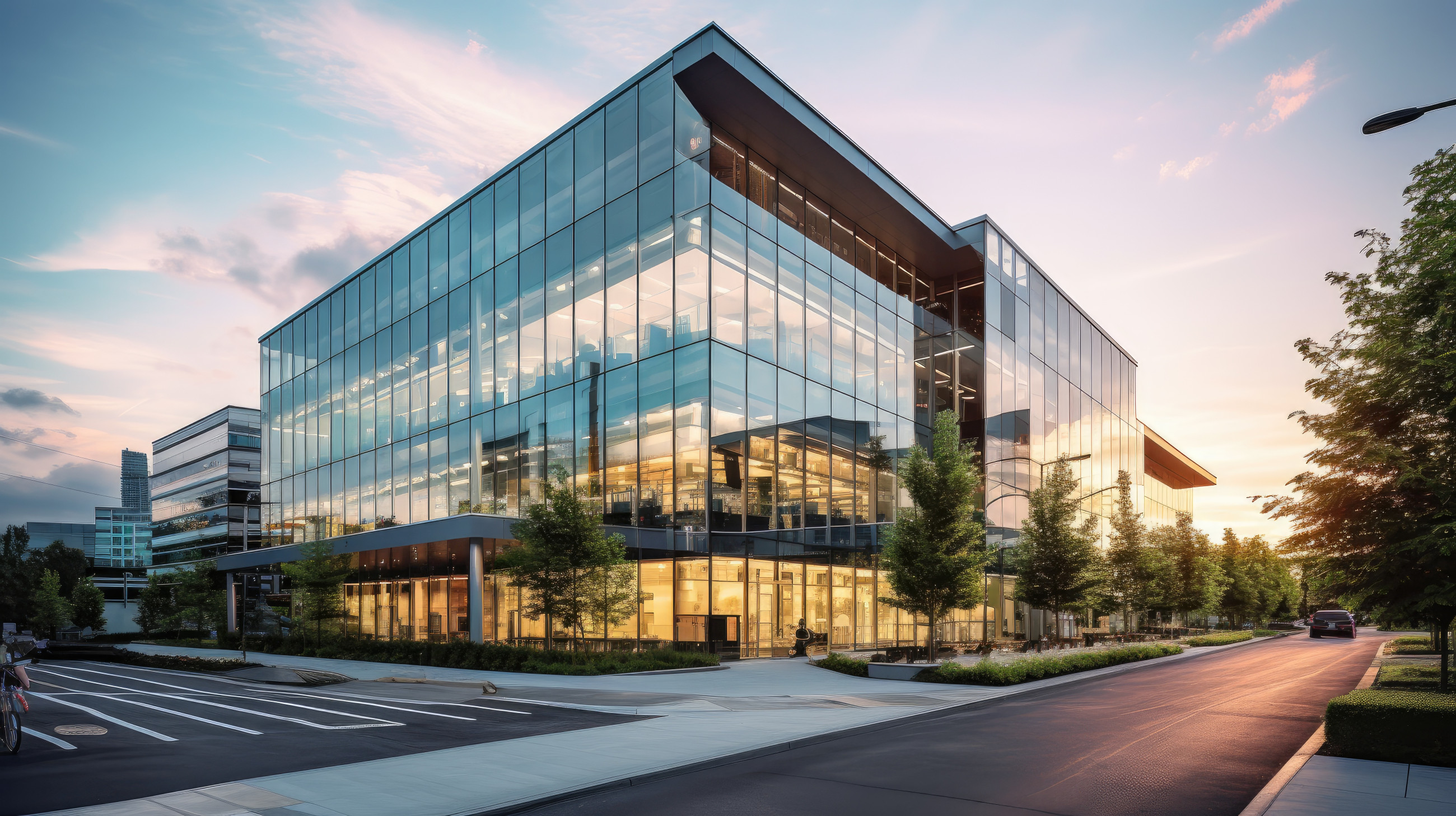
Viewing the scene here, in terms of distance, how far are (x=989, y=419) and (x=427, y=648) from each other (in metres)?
30.0

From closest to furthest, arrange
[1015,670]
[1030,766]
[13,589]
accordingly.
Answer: [1030,766]
[1015,670]
[13,589]

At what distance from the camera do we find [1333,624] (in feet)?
196

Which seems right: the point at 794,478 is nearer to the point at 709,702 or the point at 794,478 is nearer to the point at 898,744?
the point at 709,702

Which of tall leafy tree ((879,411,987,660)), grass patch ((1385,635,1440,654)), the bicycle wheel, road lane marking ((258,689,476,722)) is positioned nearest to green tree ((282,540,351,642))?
road lane marking ((258,689,476,722))

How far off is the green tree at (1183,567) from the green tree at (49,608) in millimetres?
92410

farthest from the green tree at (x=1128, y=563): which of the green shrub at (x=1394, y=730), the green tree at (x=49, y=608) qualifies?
the green tree at (x=49, y=608)

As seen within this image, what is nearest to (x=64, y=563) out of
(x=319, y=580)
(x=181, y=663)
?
(x=319, y=580)

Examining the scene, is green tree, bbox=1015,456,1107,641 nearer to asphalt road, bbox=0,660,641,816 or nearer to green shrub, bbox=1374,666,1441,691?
green shrub, bbox=1374,666,1441,691

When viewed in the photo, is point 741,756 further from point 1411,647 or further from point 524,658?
point 1411,647

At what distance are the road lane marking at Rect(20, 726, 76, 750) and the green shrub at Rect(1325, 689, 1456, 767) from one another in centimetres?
1881

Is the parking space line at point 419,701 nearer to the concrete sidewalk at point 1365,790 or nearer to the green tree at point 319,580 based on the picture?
the concrete sidewalk at point 1365,790

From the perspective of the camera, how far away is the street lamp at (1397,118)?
957cm

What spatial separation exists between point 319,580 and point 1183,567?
50.9m

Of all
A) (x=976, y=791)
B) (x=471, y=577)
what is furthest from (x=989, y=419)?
(x=976, y=791)
